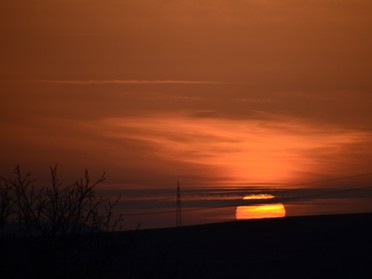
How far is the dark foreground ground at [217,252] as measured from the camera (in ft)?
38.7

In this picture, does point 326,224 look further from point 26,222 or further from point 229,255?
point 26,222

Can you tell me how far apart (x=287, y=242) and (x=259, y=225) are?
263 inches

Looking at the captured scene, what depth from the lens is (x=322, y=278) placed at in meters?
34.1

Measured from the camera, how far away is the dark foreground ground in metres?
11.8

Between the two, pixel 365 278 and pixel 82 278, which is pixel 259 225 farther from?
pixel 82 278

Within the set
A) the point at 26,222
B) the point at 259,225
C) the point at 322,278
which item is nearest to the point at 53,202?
the point at 26,222

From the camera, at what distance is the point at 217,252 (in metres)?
41.2

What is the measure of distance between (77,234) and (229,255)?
29035mm

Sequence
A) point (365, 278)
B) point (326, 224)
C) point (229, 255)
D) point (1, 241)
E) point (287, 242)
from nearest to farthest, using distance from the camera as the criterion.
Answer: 1. point (1, 241)
2. point (365, 278)
3. point (229, 255)
4. point (287, 242)
5. point (326, 224)

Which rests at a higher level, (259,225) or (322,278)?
(259,225)

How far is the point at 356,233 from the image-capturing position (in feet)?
147

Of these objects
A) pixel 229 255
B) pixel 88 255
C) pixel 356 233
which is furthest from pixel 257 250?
pixel 88 255

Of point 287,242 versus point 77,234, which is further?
point 287,242

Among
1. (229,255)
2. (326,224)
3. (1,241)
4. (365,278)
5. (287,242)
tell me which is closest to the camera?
(1,241)
